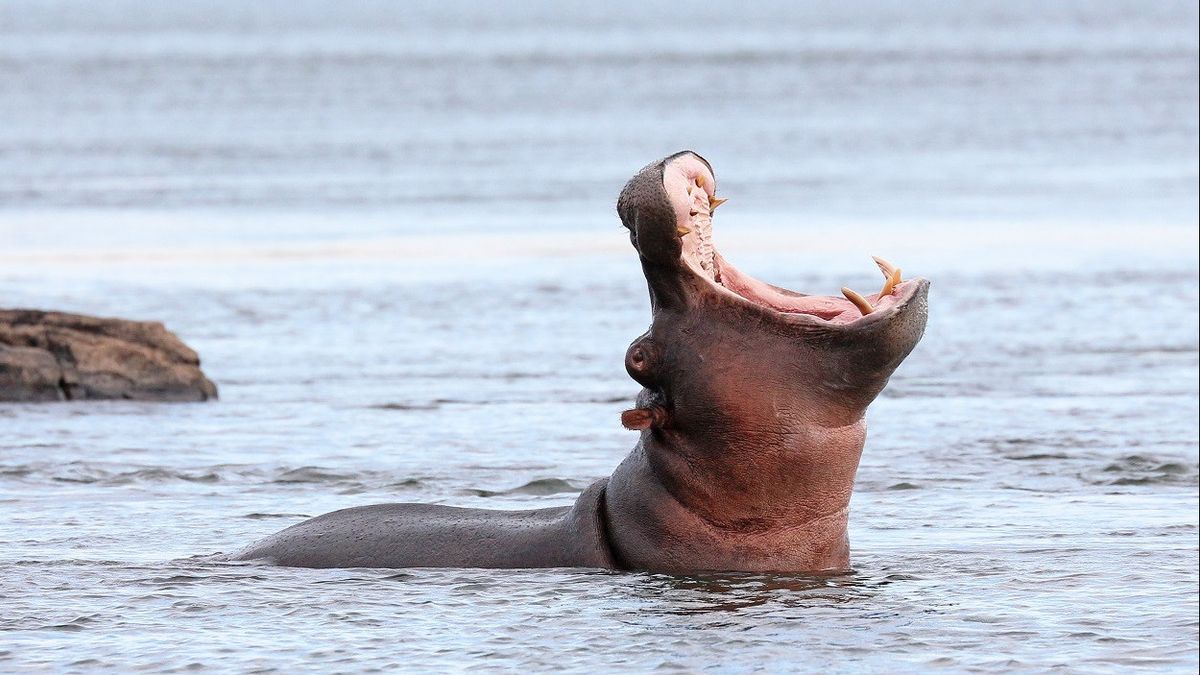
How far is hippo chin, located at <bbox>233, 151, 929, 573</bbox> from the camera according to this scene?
24.7 ft

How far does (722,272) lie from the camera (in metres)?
7.77

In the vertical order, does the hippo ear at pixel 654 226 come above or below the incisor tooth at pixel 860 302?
above

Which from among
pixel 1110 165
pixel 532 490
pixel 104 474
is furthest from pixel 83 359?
pixel 1110 165

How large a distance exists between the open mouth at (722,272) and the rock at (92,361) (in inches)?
296

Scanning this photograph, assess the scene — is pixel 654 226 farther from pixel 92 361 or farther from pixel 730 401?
pixel 92 361

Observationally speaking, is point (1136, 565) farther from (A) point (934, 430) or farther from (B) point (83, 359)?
(B) point (83, 359)

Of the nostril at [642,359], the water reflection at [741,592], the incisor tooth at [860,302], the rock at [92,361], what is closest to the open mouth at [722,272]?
the incisor tooth at [860,302]

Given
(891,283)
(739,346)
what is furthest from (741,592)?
(891,283)

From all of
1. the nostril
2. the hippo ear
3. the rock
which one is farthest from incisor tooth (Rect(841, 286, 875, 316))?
the rock

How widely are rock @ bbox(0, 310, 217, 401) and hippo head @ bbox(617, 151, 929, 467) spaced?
7533 millimetres

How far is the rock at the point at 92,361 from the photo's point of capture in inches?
571

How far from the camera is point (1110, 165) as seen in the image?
32625 millimetres

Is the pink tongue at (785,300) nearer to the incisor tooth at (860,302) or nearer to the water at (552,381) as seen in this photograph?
the incisor tooth at (860,302)

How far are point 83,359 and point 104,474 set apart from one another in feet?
10.7
